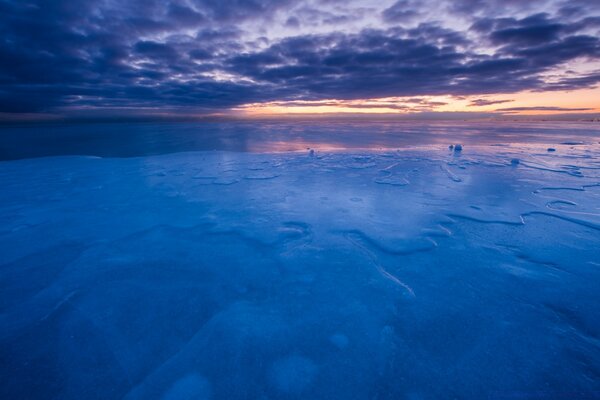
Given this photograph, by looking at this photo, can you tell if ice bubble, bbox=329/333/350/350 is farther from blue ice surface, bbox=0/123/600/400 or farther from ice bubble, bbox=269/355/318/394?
ice bubble, bbox=269/355/318/394

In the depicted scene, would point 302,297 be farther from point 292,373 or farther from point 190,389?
point 190,389

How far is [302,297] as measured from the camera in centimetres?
236

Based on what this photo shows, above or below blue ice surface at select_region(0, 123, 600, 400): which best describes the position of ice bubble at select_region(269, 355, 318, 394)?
below

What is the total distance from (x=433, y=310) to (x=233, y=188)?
4647mm

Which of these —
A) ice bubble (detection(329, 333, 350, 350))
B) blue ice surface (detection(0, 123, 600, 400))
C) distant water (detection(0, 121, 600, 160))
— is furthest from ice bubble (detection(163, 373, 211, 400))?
distant water (detection(0, 121, 600, 160))

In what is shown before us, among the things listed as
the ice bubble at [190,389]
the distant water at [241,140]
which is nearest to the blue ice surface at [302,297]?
the ice bubble at [190,389]

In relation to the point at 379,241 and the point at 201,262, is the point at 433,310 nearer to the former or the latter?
the point at 379,241

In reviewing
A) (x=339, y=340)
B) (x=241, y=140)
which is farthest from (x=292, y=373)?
(x=241, y=140)

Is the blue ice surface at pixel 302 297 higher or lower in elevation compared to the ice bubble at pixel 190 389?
higher

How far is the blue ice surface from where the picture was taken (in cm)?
164

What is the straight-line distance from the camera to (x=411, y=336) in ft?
6.36

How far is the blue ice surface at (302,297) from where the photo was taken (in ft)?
5.37

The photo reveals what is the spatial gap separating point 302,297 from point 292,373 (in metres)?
0.72

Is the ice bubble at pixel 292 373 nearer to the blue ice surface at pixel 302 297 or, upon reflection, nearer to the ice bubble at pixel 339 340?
the blue ice surface at pixel 302 297
